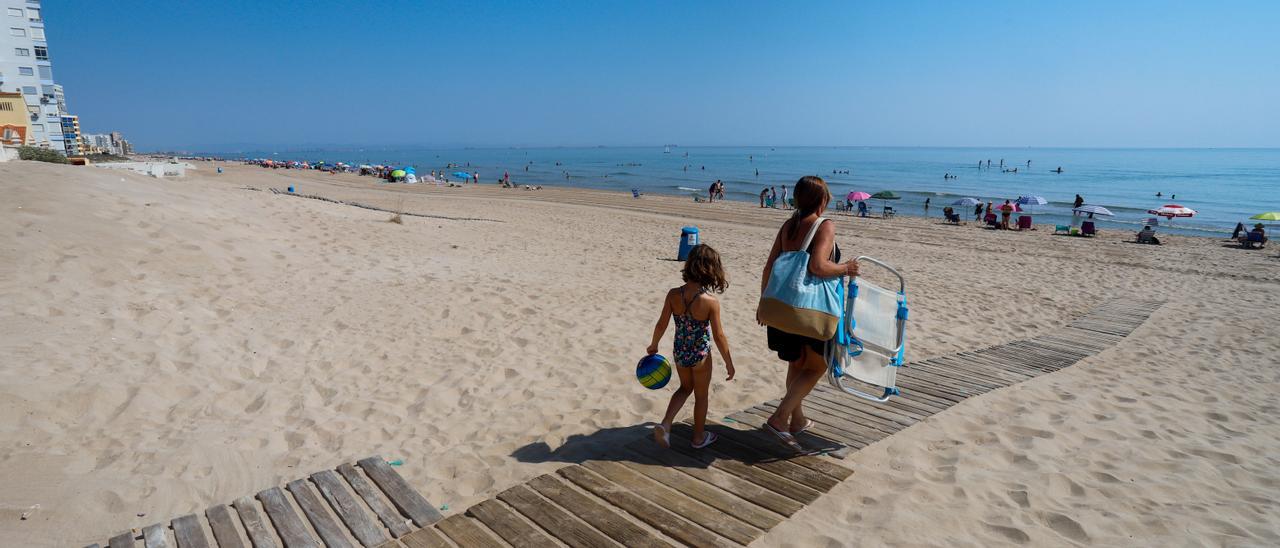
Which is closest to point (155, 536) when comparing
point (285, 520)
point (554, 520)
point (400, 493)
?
point (285, 520)

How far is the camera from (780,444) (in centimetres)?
428

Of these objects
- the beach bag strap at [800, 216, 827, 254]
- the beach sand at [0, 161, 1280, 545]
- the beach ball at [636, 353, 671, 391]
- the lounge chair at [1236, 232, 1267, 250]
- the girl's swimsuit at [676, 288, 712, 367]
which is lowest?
the lounge chair at [1236, 232, 1267, 250]

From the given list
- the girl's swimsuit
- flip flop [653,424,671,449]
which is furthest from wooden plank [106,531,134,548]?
the girl's swimsuit

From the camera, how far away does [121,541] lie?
3092 millimetres

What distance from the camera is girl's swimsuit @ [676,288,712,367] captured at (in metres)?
3.81

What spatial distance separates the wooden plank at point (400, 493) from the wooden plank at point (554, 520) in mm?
412

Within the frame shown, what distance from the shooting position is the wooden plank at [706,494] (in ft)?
11.1

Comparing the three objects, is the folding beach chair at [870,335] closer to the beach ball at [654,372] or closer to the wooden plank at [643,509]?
the beach ball at [654,372]

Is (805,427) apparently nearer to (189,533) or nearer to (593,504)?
(593,504)

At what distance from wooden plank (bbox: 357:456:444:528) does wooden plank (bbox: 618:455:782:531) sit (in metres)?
1.23

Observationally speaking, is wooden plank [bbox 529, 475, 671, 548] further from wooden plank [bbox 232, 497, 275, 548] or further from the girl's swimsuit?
wooden plank [bbox 232, 497, 275, 548]

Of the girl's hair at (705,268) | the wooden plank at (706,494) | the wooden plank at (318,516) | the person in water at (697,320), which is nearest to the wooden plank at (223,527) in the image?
the wooden plank at (318,516)

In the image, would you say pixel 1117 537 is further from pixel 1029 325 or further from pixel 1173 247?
pixel 1173 247

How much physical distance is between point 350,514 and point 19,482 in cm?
208
